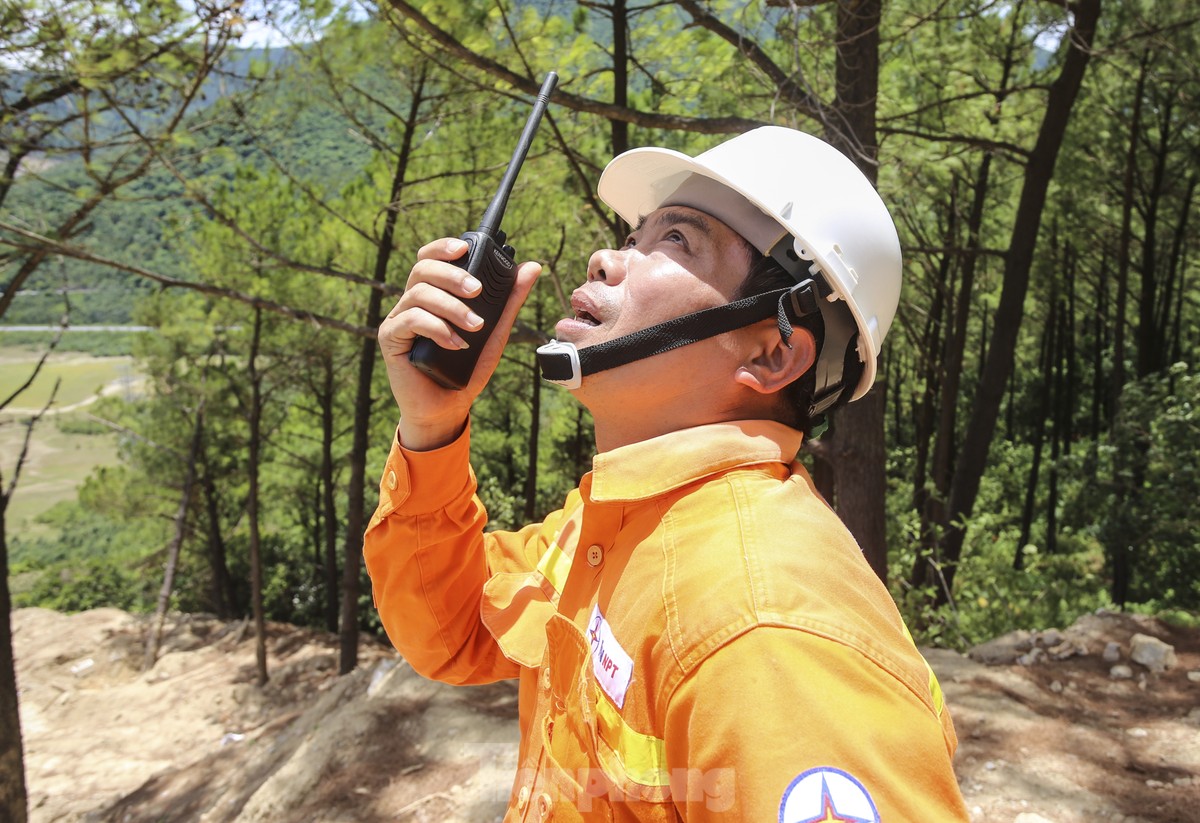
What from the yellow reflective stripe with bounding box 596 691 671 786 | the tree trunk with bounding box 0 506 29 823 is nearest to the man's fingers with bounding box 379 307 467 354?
the yellow reflective stripe with bounding box 596 691 671 786

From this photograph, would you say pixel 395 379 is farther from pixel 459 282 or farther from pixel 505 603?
pixel 505 603

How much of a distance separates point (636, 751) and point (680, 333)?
0.75m

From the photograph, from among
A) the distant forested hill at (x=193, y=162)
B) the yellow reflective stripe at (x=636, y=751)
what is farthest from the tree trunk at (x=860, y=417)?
the distant forested hill at (x=193, y=162)

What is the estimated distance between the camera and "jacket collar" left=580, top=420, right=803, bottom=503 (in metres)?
1.43

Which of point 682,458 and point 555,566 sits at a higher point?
point 682,458

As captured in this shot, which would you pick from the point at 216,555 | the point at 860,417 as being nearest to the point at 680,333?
the point at 860,417

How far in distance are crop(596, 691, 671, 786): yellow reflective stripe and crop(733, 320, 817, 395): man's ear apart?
66 cm

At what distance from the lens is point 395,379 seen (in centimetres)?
173

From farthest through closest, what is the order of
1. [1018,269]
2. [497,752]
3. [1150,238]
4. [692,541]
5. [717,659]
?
1. [1150,238]
2. [1018,269]
3. [497,752]
4. [692,541]
5. [717,659]

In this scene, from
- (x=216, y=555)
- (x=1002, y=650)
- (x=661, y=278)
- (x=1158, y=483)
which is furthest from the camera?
(x=216, y=555)

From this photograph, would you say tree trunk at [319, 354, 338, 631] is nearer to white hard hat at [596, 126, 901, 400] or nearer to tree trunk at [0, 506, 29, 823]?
tree trunk at [0, 506, 29, 823]

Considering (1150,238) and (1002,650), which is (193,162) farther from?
(1150,238)

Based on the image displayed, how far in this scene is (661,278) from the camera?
1.68 metres

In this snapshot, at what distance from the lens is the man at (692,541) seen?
40.2 inches
